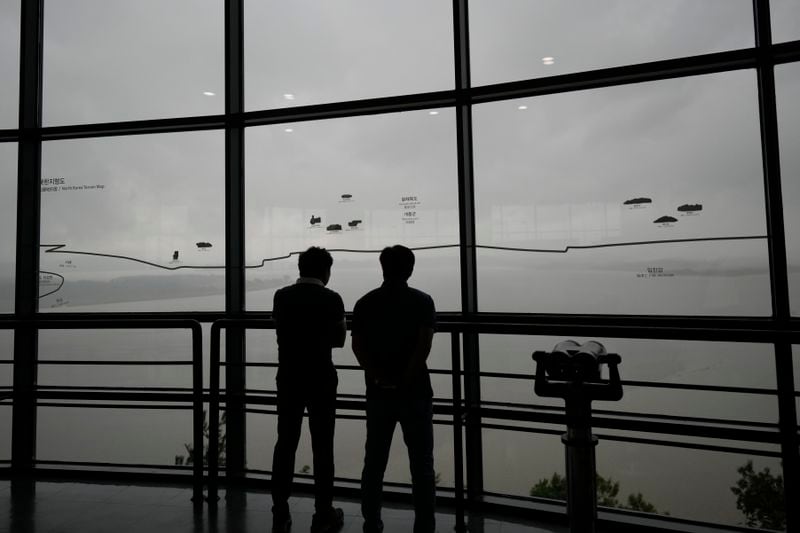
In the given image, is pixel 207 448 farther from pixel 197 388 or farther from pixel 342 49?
pixel 342 49

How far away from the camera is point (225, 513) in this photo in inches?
109

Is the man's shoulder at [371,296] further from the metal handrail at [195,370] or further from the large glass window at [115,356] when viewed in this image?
the large glass window at [115,356]

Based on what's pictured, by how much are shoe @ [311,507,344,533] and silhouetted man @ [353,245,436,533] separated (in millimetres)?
333

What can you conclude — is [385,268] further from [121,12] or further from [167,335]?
[121,12]

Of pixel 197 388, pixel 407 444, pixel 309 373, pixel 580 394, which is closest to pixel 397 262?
pixel 309 373

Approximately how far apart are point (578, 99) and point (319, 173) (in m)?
1.74

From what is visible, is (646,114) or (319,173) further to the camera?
(319,173)

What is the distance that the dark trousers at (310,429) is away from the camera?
2406mm

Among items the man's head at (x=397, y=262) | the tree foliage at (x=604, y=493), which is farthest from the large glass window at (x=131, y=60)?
the tree foliage at (x=604, y=493)

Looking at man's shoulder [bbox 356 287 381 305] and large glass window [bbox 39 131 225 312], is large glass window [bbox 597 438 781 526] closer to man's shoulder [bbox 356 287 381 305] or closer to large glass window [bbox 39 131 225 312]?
man's shoulder [bbox 356 287 381 305]

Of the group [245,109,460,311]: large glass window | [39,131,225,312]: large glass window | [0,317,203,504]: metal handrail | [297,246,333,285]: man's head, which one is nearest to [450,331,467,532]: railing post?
[245,109,460,311]: large glass window

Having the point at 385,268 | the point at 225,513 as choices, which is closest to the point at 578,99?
the point at 385,268

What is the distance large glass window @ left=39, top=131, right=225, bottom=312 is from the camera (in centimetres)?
361

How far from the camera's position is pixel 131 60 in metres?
3.79
